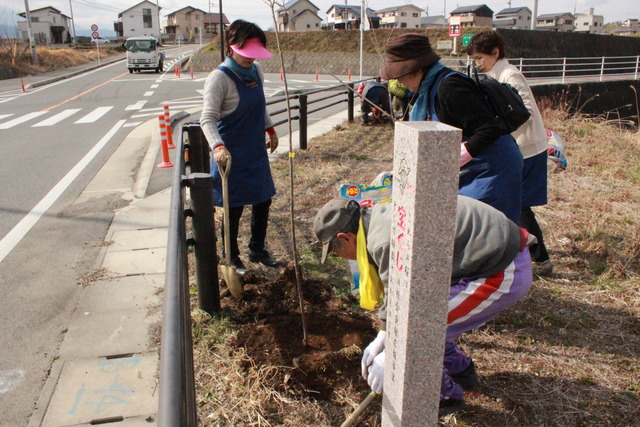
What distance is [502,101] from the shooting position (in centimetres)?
244

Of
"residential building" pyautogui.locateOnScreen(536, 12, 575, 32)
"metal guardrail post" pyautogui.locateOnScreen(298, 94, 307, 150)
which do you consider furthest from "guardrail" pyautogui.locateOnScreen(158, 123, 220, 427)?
"residential building" pyautogui.locateOnScreen(536, 12, 575, 32)

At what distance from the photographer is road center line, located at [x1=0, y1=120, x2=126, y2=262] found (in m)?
4.75

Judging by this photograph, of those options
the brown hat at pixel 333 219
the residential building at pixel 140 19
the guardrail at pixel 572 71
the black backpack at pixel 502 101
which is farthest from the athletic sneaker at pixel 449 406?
the residential building at pixel 140 19

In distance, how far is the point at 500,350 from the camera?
2.88 m

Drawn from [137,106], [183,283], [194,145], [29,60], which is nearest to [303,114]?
[194,145]

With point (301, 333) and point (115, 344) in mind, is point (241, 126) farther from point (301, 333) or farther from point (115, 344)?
point (115, 344)

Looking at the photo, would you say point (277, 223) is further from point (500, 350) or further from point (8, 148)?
point (8, 148)

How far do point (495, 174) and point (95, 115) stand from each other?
45.0 ft

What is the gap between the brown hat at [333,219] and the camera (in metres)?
2.07

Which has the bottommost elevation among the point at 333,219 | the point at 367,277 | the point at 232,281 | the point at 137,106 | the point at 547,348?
the point at 547,348

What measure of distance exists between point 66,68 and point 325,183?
116ft

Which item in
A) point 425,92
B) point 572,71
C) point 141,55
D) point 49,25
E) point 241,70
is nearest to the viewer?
point 425,92

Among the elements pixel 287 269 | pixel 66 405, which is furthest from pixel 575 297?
pixel 66 405

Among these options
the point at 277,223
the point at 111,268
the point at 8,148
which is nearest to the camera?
the point at 111,268
